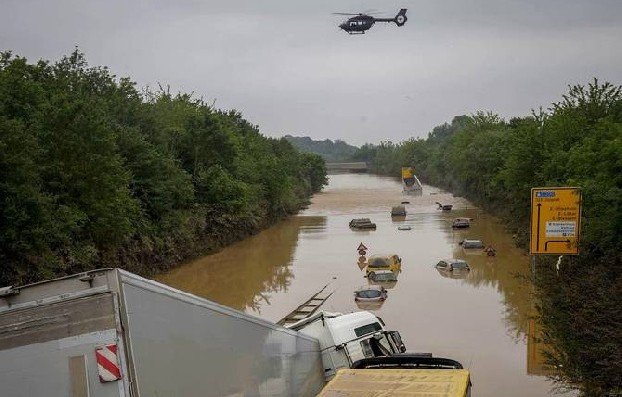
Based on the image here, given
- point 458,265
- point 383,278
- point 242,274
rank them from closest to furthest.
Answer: point 383,278
point 458,265
point 242,274

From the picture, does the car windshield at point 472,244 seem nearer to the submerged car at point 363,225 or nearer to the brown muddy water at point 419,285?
the brown muddy water at point 419,285

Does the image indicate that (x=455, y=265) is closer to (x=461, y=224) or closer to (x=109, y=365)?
(x=461, y=224)

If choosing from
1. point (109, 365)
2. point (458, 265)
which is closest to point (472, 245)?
point (458, 265)

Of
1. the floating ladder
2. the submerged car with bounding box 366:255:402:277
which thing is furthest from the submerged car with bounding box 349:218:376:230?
the floating ladder

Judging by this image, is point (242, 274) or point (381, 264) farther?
point (242, 274)

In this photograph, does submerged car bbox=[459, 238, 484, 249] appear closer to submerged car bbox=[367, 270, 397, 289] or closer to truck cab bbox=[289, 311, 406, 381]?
submerged car bbox=[367, 270, 397, 289]

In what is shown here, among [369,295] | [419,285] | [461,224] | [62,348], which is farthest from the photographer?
[461,224]

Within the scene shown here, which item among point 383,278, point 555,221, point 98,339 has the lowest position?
point 383,278

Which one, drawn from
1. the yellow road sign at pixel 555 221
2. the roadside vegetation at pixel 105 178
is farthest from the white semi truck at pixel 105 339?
the yellow road sign at pixel 555 221
